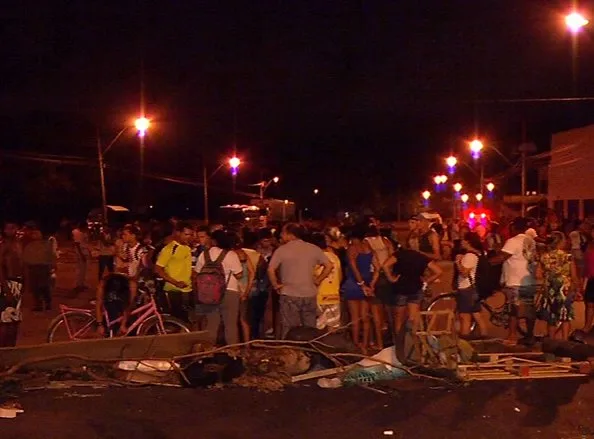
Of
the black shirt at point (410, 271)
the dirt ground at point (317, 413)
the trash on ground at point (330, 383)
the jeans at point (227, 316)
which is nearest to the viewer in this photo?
the dirt ground at point (317, 413)

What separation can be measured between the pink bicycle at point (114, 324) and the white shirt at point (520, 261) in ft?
13.7

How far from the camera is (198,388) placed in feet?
29.7

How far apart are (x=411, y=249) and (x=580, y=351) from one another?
7.76 ft

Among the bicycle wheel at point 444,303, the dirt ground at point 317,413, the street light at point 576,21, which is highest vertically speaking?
the street light at point 576,21

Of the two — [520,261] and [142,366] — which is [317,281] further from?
[520,261]

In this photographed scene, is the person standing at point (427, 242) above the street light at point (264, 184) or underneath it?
underneath

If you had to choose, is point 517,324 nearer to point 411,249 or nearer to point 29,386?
point 411,249

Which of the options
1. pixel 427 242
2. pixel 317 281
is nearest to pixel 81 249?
pixel 427 242

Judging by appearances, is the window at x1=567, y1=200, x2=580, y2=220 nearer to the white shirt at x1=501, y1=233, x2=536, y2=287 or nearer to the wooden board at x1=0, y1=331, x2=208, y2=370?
the white shirt at x1=501, y1=233, x2=536, y2=287

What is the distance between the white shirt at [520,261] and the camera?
11617 millimetres

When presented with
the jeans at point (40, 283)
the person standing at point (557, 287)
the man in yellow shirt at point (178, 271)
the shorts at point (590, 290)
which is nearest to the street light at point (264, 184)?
the jeans at point (40, 283)

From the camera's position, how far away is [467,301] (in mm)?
11828

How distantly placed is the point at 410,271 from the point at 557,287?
6.17 feet

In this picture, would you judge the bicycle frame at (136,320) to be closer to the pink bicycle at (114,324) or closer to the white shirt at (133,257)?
the pink bicycle at (114,324)
